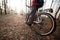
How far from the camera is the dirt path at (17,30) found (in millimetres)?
→ 2043

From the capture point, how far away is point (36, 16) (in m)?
2.18

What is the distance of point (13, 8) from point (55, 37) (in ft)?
2.51

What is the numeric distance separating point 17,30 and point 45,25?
447 millimetres

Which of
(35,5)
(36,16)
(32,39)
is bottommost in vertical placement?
(32,39)

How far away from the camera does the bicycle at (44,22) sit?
197cm

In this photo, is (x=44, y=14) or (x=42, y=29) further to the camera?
(x=42, y=29)

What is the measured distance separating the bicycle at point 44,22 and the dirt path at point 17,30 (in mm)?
93

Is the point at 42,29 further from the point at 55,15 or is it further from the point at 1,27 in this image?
the point at 1,27

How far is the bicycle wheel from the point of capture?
1.97 metres

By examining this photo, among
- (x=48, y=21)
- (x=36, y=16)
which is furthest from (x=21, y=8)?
(x=48, y=21)

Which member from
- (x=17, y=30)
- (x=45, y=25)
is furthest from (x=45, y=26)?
(x=17, y=30)

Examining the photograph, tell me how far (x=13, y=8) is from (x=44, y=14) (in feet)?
1.55

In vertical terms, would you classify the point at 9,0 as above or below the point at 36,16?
above

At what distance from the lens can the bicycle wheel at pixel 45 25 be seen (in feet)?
6.48
